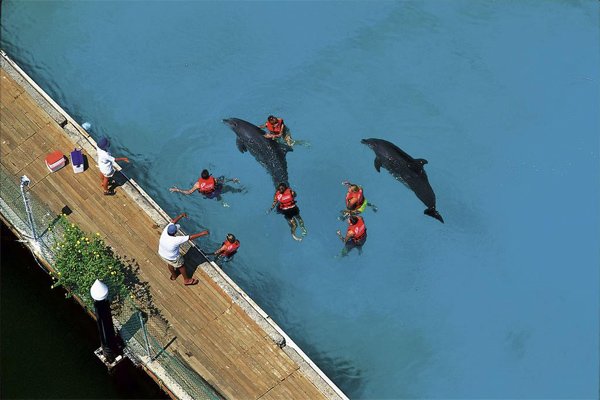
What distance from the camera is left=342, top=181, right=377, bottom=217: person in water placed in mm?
25359

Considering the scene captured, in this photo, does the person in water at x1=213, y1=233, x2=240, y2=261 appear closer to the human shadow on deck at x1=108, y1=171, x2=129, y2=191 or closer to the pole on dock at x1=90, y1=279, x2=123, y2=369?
the human shadow on deck at x1=108, y1=171, x2=129, y2=191

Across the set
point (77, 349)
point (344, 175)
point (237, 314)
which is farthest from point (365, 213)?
point (77, 349)

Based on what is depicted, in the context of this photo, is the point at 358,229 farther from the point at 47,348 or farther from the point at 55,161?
the point at 47,348

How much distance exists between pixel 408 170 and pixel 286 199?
4197 mm

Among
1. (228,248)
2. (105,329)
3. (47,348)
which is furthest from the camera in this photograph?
(47,348)

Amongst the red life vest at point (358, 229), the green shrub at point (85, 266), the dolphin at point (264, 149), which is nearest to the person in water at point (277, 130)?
the dolphin at point (264, 149)

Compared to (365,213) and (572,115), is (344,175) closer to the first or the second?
(365,213)

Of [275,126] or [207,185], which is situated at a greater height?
[207,185]

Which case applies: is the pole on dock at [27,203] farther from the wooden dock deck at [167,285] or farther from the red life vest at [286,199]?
the red life vest at [286,199]

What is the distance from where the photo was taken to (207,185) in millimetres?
25344

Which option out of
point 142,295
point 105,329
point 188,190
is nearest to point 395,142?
point 188,190

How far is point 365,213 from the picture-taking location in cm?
2636

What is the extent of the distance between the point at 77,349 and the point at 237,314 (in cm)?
493

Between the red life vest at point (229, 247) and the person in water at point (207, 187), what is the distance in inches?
80.4
